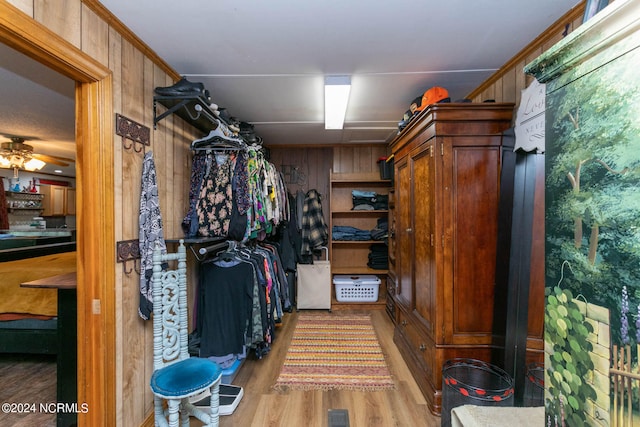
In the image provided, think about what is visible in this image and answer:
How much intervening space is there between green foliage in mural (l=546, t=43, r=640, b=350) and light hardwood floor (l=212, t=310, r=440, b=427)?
1644mm

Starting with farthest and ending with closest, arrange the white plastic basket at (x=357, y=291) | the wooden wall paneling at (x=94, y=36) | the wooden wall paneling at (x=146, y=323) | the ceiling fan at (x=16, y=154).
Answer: the white plastic basket at (x=357, y=291), the ceiling fan at (x=16, y=154), the wooden wall paneling at (x=146, y=323), the wooden wall paneling at (x=94, y=36)

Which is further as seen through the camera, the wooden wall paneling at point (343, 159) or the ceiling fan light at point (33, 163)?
the wooden wall paneling at point (343, 159)

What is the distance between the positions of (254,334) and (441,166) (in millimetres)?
1915

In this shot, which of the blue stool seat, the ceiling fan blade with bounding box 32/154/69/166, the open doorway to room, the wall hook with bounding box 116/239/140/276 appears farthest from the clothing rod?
the ceiling fan blade with bounding box 32/154/69/166

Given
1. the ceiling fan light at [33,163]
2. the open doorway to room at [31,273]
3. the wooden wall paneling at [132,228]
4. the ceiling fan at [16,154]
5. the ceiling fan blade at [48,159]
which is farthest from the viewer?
the ceiling fan blade at [48,159]

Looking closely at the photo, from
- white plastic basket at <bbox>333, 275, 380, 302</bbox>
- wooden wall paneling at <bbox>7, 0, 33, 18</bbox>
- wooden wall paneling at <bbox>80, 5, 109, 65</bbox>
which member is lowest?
white plastic basket at <bbox>333, 275, 380, 302</bbox>

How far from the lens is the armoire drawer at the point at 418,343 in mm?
1994

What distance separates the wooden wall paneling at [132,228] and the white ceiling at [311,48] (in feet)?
0.76

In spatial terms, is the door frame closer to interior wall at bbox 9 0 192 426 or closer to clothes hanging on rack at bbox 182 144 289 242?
interior wall at bbox 9 0 192 426

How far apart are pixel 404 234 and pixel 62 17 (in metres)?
2.60

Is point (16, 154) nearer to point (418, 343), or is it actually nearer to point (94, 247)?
point (94, 247)

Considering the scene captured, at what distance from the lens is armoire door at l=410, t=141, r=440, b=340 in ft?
6.44

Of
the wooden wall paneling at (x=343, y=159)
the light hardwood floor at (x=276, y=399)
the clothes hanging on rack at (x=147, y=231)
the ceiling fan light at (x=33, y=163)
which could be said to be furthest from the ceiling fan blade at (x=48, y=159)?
the wooden wall paneling at (x=343, y=159)

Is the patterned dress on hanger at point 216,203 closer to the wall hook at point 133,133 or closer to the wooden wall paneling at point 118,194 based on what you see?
the wall hook at point 133,133
